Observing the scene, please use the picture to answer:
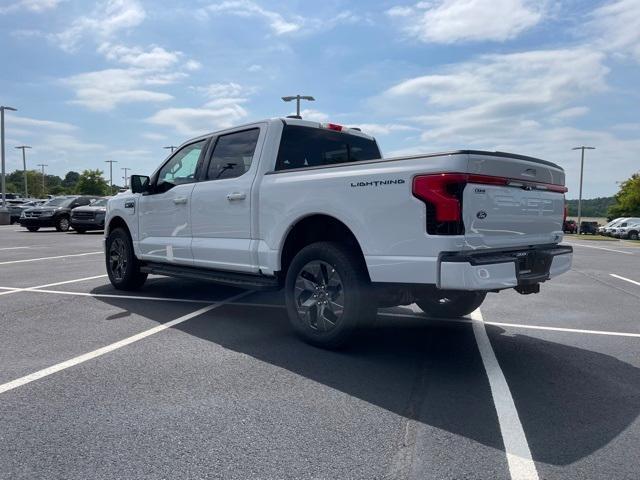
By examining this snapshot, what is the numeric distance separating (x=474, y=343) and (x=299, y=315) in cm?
168

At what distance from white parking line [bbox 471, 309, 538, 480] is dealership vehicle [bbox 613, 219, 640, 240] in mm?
48267

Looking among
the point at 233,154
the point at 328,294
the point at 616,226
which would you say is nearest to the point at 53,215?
the point at 233,154

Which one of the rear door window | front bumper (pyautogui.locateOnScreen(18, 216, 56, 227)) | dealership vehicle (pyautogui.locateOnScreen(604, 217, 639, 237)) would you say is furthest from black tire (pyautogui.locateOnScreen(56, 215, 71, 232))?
dealership vehicle (pyautogui.locateOnScreen(604, 217, 639, 237))

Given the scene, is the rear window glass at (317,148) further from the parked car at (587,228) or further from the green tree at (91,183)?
the green tree at (91,183)

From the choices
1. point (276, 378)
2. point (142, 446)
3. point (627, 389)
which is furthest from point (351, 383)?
point (627, 389)

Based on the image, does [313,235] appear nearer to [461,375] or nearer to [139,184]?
[461,375]

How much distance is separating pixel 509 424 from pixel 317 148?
349 centimetres

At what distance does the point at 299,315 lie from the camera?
183 inches

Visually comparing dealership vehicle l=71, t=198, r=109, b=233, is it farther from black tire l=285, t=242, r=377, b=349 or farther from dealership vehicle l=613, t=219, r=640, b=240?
dealership vehicle l=613, t=219, r=640, b=240

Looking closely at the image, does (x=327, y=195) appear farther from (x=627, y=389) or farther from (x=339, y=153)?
(x=627, y=389)

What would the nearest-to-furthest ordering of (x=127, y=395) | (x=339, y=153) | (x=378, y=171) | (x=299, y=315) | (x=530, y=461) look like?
(x=530, y=461), (x=127, y=395), (x=378, y=171), (x=299, y=315), (x=339, y=153)

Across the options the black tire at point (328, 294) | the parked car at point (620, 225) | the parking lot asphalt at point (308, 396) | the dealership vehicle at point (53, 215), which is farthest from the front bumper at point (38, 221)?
the parked car at point (620, 225)

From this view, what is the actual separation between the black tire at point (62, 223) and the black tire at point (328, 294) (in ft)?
74.1

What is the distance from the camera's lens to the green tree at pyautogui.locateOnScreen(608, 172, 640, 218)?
63219 millimetres
